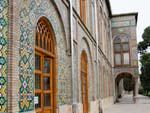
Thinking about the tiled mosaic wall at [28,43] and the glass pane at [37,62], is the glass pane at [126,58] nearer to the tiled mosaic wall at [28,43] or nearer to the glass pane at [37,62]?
the tiled mosaic wall at [28,43]

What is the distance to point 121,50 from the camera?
34500mm

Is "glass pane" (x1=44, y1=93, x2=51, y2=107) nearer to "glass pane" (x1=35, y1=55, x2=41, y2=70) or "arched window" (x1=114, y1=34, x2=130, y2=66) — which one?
"glass pane" (x1=35, y1=55, x2=41, y2=70)

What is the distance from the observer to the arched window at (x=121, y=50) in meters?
34.2

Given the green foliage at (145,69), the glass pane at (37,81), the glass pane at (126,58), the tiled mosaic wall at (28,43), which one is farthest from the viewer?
the green foliage at (145,69)

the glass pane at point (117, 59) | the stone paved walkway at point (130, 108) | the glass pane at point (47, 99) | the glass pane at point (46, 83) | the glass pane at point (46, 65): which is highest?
the glass pane at point (117, 59)

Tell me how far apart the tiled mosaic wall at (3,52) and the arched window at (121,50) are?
29.1 metres

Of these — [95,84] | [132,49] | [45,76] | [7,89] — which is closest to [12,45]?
[7,89]

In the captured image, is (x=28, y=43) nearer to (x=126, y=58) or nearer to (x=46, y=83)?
(x=46, y=83)

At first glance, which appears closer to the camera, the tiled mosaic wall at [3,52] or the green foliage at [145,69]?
the tiled mosaic wall at [3,52]

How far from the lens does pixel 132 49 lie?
34.0 meters

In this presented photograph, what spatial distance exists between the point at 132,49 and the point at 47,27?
2616 cm

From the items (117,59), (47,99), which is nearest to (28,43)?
(47,99)

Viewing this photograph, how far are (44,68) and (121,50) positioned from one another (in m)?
26.7

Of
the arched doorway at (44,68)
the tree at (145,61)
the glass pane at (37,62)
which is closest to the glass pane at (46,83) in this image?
the arched doorway at (44,68)
